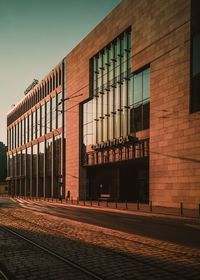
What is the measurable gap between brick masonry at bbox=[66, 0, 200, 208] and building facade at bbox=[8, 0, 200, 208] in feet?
0.27

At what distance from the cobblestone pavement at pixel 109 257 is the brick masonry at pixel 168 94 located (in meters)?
18.4

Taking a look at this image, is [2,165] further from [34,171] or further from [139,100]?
[139,100]

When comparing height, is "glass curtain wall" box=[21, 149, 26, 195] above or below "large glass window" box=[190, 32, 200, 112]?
below

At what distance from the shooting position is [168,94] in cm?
3409

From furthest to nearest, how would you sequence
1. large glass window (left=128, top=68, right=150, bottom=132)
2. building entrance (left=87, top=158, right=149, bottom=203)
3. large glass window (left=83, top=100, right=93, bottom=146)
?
large glass window (left=83, top=100, right=93, bottom=146) < building entrance (left=87, top=158, right=149, bottom=203) < large glass window (left=128, top=68, right=150, bottom=132)

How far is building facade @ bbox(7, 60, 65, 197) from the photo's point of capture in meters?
62.1

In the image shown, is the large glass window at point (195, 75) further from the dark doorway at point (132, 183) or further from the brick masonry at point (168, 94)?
the dark doorway at point (132, 183)

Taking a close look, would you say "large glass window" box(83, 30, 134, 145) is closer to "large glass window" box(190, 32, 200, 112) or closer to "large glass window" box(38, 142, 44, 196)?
"large glass window" box(190, 32, 200, 112)

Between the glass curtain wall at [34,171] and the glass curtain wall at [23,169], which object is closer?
the glass curtain wall at [34,171]

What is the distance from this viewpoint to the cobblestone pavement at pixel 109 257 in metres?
7.98

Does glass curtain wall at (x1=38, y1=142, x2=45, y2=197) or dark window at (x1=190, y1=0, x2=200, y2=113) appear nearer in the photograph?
dark window at (x1=190, y1=0, x2=200, y2=113)

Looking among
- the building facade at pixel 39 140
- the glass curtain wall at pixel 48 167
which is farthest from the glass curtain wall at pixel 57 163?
the glass curtain wall at pixel 48 167

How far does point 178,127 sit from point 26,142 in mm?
54730

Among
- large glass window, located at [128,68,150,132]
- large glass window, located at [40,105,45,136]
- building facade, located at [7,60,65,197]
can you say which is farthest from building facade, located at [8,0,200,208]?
large glass window, located at [40,105,45,136]
